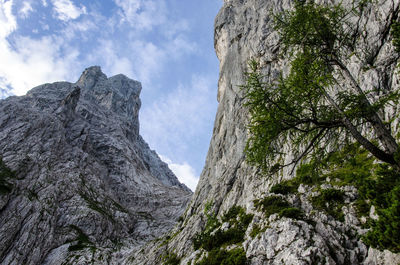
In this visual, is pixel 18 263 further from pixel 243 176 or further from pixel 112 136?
pixel 112 136

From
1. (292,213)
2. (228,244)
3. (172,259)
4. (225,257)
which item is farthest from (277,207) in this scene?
(172,259)

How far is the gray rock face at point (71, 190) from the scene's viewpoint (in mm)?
45344

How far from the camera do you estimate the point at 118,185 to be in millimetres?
83562

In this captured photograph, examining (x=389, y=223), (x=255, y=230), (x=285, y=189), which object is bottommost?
(x=389, y=223)

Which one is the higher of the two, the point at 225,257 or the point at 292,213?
the point at 292,213

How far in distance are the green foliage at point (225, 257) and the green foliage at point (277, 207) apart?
11.1ft

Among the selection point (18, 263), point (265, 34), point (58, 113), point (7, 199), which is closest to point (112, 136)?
point (58, 113)

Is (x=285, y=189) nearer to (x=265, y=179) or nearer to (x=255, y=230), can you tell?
(x=255, y=230)

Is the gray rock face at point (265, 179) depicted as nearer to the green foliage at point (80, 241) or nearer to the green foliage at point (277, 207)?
the green foliage at point (277, 207)

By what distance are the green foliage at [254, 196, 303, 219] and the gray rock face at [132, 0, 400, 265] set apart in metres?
0.48

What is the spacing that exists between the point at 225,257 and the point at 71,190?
6047 cm

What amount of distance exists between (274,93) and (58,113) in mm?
101204

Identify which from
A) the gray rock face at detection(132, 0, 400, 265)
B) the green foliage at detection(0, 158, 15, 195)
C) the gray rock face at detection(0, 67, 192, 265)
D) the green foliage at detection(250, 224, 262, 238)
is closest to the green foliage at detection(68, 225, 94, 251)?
the gray rock face at detection(0, 67, 192, 265)

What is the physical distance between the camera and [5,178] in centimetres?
5141
